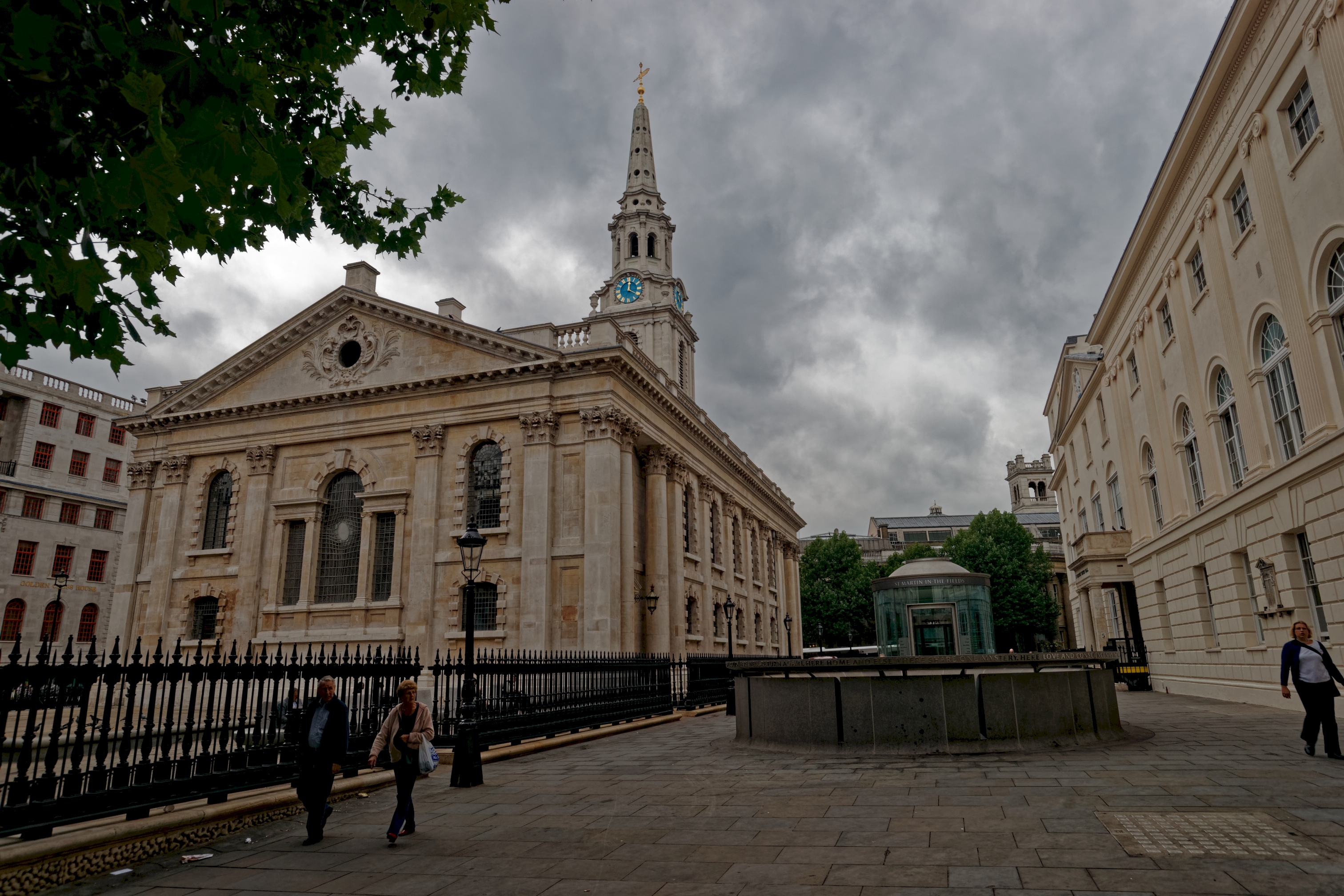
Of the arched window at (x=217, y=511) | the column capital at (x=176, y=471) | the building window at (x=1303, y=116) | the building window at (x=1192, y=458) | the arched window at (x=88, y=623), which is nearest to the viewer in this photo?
the building window at (x=1303, y=116)

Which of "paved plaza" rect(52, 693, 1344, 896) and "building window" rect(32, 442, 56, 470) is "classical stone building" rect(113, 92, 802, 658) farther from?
"paved plaza" rect(52, 693, 1344, 896)

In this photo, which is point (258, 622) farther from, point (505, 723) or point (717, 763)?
point (717, 763)

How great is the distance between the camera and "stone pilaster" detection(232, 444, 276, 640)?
3169cm

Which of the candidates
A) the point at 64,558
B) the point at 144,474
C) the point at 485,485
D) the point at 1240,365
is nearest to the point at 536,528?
the point at 485,485

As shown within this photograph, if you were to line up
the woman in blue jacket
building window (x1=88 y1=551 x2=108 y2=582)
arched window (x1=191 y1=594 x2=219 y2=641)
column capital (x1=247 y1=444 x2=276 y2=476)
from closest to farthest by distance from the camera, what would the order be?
the woman in blue jacket
arched window (x1=191 y1=594 x2=219 y2=641)
column capital (x1=247 y1=444 x2=276 y2=476)
building window (x1=88 y1=551 x2=108 y2=582)

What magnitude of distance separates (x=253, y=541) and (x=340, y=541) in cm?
355

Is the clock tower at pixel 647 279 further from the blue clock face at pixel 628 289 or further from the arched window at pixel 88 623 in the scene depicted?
the arched window at pixel 88 623

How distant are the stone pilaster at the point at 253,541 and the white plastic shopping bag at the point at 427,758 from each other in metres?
27.5

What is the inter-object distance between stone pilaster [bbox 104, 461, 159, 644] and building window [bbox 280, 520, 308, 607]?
7524mm

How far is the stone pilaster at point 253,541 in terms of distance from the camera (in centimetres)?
3169

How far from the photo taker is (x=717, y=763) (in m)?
11.6

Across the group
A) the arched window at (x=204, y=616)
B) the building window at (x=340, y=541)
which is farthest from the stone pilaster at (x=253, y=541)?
the building window at (x=340, y=541)

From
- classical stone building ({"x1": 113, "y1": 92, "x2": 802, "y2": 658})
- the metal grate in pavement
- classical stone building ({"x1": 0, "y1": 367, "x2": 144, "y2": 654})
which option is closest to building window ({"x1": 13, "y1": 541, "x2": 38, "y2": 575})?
classical stone building ({"x1": 0, "y1": 367, "x2": 144, "y2": 654})

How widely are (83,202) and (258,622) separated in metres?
30.4
